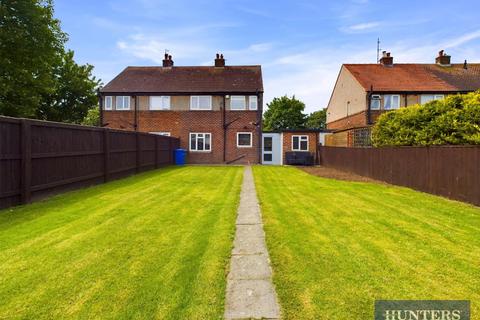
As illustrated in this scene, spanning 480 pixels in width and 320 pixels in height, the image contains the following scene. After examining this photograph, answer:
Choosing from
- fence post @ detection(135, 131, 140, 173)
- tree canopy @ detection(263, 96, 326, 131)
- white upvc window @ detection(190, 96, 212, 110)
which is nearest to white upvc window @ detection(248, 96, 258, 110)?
white upvc window @ detection(190, 96, 212, 110)

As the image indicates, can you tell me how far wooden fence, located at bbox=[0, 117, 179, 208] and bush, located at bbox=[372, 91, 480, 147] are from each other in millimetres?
10558

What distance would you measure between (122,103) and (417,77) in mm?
25353

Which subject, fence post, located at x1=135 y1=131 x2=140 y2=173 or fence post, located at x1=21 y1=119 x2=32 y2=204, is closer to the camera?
fence post, located at x1=21 y1=119 x2=32 y2=204

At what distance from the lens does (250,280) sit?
11.7 ft

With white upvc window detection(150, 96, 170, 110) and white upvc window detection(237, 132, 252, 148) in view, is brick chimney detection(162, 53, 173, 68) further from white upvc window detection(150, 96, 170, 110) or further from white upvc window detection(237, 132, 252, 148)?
white upvc window detection(237, 132, 252, 148)

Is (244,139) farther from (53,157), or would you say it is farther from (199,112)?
(53,157)

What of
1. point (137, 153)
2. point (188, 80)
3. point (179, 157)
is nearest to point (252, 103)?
point (188, 80)

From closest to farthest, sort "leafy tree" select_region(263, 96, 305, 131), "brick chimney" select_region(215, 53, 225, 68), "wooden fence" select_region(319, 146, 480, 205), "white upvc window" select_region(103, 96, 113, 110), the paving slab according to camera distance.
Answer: the paving slab → "wooden fence" select_region(319, 146, 480, 205) → "white upvc window" select_region(103, 96, 113, 110) → "brick chimney" select_region(215, 53, 225, 68) → "leafy tree" select_region(263, 96, 305, 131)

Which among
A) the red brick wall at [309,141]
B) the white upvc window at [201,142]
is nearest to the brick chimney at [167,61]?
the white upvc window at [201,142]

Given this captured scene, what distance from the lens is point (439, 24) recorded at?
625 inches

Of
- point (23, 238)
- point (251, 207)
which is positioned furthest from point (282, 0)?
point (23, 238)

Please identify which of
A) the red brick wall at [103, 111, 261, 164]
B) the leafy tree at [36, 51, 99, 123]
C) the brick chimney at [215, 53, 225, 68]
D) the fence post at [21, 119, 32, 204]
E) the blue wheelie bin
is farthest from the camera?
the leafy tree at [36, 51, 99, 123]

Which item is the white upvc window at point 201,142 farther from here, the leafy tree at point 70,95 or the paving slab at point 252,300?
the paving slab at point 252,300

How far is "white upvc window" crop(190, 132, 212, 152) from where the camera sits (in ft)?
89.5
